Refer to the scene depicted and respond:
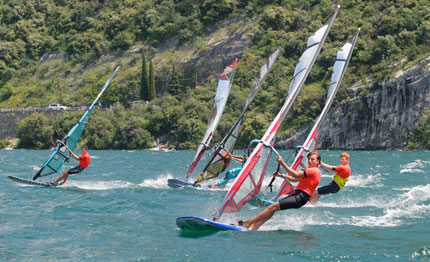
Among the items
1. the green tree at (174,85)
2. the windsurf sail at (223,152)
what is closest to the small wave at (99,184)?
the windsurf sail at (223,152)

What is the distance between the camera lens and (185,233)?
43.9 ft

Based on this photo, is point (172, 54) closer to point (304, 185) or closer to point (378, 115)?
point (378, 115)

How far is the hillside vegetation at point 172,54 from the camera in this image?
7225 centimetres

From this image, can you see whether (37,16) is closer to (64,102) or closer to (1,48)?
(1,48)

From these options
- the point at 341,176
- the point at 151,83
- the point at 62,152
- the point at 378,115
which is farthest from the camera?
the point at 151,83

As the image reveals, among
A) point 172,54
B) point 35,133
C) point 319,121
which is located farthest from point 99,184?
point 172,54

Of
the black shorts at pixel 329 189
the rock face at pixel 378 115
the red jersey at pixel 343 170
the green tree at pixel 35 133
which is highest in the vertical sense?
the red jersey at pixel 343 170

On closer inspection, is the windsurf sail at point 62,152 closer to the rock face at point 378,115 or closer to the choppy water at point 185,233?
the choppy water at point 185,233

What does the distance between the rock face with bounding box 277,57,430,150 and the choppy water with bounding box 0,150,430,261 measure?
43475 millimetres

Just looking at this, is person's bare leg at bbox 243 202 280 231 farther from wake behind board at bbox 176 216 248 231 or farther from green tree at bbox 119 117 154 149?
green tree at bbox 119 117 154 149

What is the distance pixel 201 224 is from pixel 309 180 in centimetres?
276

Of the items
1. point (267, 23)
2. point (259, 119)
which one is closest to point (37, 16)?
point (267, 23)

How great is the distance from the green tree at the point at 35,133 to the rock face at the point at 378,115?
3215 centimetres

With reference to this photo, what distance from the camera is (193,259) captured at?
11.1m
